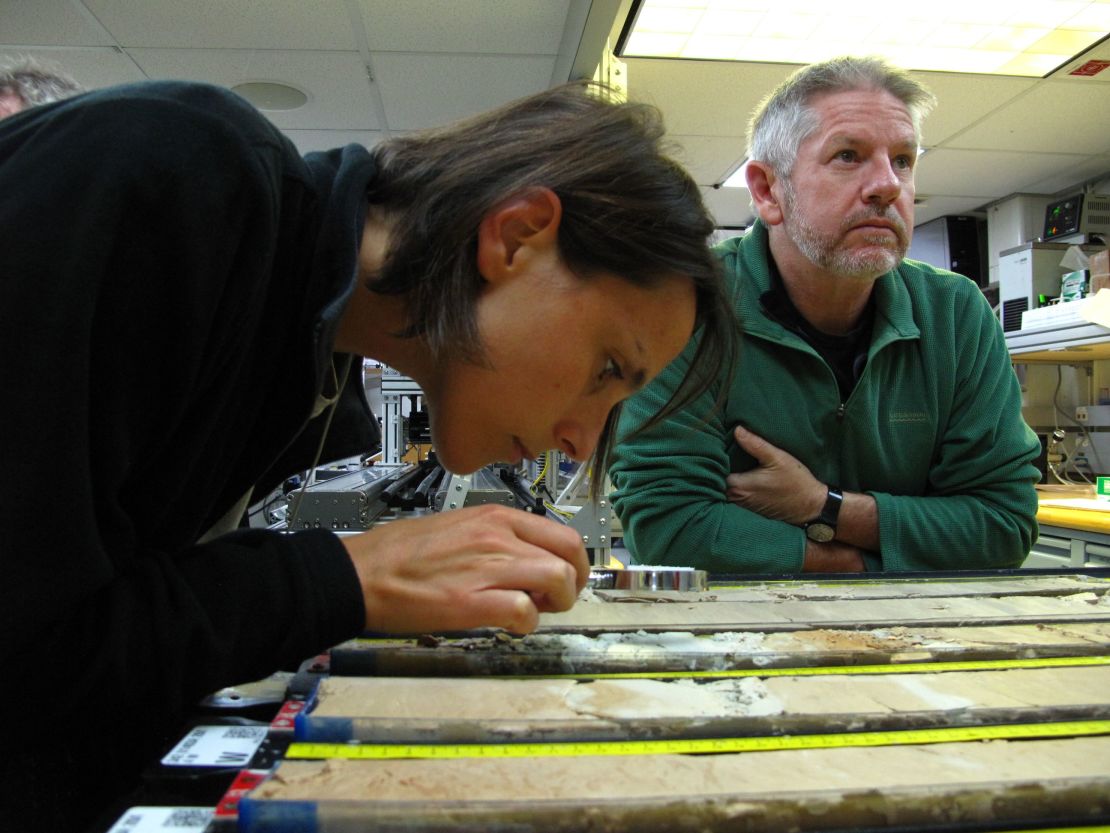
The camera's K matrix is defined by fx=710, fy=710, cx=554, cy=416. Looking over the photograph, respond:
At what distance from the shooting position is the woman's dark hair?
2.65 feet

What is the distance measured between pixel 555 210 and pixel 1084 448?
4.16m

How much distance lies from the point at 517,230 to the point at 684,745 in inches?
21.7

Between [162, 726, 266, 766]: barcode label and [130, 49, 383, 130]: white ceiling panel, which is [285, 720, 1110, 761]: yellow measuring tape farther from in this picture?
[130, 49, 383, 130]: white ceiling panel

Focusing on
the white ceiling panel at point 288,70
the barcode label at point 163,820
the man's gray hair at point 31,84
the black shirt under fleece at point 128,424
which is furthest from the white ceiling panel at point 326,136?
the barcode label at point 163,820

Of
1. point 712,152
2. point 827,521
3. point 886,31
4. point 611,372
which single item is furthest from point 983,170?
point 611,372

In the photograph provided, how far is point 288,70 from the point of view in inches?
134

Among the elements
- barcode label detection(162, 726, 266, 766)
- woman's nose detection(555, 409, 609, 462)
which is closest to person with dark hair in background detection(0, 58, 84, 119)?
woman's nose detection(555, 409, 609, 462)

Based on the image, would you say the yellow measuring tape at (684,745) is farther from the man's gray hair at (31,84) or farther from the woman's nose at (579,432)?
the man's gray hair at (31,84)

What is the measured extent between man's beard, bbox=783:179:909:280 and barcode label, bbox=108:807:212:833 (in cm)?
141

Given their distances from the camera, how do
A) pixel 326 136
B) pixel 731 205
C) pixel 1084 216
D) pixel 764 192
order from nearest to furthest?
pixel 764 192, pixel 1084 216, pixel 326 136, pixel 731 205

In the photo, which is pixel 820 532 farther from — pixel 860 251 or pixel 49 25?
pixel 49 25

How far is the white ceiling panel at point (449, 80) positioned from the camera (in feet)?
11.0

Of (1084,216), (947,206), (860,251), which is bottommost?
(860,251)

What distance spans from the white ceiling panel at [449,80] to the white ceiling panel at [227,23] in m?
0.31
